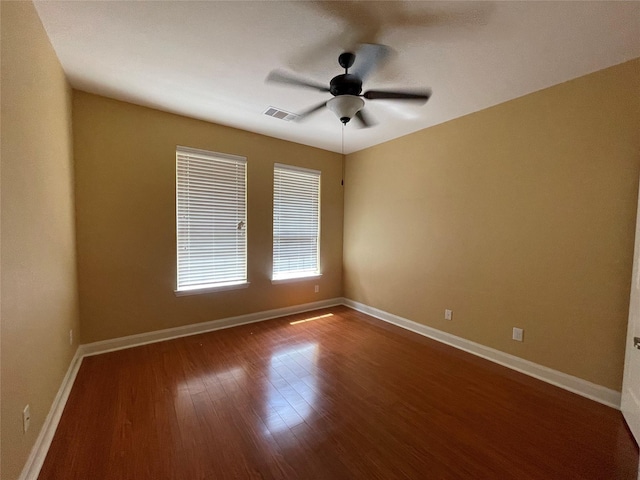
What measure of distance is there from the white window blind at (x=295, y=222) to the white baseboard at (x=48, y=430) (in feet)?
7.76

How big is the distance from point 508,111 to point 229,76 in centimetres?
273

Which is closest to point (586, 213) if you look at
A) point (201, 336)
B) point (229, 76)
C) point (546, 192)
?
point (546, 192)

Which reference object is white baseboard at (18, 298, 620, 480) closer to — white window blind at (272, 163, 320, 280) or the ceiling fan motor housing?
white window blind at (272, 163, 320, 280)

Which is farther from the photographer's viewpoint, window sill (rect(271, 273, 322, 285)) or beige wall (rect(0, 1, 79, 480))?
window sill (rect(271, 273, 322, 285))

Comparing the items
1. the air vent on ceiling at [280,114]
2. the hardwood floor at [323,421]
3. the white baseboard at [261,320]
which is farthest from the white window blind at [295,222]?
the hardwood floor at [323,421]

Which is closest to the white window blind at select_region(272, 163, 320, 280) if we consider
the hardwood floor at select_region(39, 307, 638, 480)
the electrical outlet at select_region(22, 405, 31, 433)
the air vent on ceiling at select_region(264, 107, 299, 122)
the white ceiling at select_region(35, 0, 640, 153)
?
the air vent on ceiling at select_region(264, 107, 299, 122)

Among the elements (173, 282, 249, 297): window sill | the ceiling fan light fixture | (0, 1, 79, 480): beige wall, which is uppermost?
the ceiling fan light fixture

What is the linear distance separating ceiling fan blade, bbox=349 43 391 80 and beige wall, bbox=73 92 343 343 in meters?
1.99

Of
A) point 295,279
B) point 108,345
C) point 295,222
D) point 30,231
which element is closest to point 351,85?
point 30,231

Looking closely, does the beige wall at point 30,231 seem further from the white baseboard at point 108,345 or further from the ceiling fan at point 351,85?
the ceiling fan at point 351,85

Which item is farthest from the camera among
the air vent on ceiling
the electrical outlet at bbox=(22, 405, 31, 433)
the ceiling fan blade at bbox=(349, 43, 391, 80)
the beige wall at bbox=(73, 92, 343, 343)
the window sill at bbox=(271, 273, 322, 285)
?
the window sill at bbox=(271, 273, 322, 285)

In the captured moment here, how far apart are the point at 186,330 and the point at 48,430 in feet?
5.28

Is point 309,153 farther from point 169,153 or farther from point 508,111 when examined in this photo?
point 508,111

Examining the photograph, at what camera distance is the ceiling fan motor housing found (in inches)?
77.2
